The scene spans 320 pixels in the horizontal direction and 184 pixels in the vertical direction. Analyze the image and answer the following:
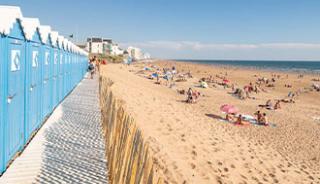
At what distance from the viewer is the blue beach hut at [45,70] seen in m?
8.38

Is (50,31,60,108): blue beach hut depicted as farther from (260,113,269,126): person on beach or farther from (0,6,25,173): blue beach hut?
(260,113,269,126): person on beach

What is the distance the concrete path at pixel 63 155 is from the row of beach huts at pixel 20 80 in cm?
26

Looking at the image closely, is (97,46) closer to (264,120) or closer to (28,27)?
(264,120)

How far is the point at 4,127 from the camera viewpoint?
525cm

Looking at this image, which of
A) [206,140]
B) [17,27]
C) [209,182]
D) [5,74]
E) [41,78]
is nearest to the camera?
[5,74]

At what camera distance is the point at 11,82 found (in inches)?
217

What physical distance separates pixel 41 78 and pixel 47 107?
1454 mm

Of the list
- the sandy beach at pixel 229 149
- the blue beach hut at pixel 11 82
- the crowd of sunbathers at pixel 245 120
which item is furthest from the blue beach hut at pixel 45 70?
the crowd of sunbathers at pixel 245 120

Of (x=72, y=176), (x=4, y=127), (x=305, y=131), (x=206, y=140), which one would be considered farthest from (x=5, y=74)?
(x=305, y=131)

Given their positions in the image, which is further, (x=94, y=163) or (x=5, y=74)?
(x=94, y=163)

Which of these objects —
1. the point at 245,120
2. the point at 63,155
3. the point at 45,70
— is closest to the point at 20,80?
the point at 63,155

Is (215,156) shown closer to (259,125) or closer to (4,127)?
(4,127)

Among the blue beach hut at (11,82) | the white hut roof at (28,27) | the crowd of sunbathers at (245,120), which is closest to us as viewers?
the blue beach hut at (11,82)

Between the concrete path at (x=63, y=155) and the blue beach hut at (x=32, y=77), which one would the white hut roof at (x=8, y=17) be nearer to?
the blue beach hut at (x=32, y=77)
